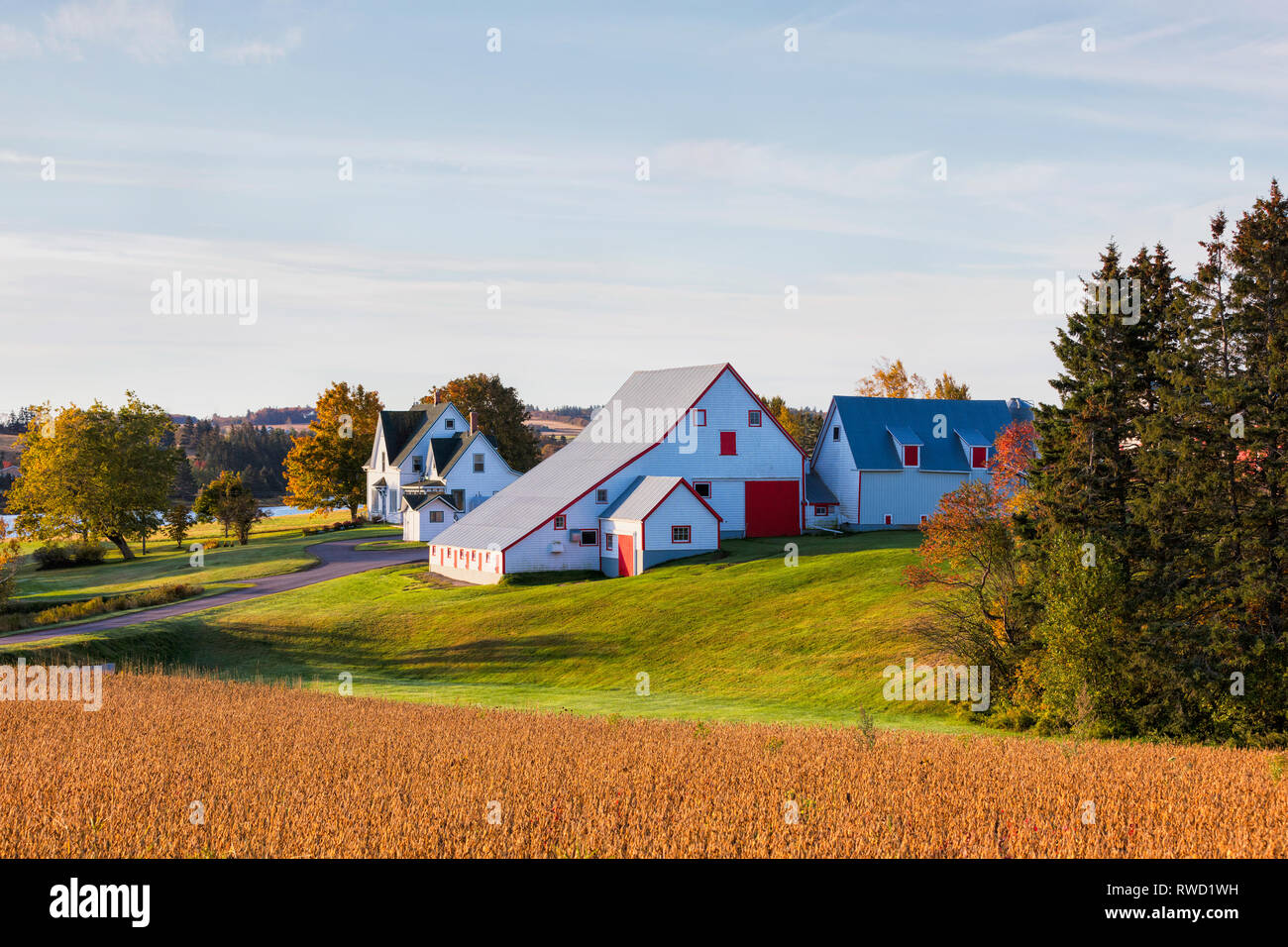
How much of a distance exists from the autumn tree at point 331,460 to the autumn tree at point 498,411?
1016cm

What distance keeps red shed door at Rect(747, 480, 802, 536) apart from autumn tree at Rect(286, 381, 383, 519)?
4955cm

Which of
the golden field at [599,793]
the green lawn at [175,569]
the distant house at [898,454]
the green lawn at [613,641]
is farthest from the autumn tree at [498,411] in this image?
the golden field at [599,793]

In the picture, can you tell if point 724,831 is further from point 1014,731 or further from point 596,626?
point 596,626

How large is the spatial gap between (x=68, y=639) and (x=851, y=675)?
92.0 ft

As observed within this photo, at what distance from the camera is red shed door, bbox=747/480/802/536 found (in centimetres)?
5947

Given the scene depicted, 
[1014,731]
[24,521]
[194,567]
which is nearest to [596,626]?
[1014,731]

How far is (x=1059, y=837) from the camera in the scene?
8.85 meters

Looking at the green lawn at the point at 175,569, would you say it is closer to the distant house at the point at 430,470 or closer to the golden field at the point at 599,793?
the distant house at the point at 430,470

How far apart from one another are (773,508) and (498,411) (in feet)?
150

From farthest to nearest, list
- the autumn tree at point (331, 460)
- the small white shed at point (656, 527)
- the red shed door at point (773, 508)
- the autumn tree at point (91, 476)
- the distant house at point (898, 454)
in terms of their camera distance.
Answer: the autumn tree at point (331, 460) → the autumn tree at point (91, 476) → the distant house at point (898, 454) → the red shed door at point (773, 508) → the small white shed at point (656, 527)

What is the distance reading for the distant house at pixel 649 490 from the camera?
5247 centimetres

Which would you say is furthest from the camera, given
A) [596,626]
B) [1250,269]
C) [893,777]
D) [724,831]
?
[596,626]

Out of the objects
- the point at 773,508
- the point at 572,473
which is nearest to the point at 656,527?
the point at 572,473
